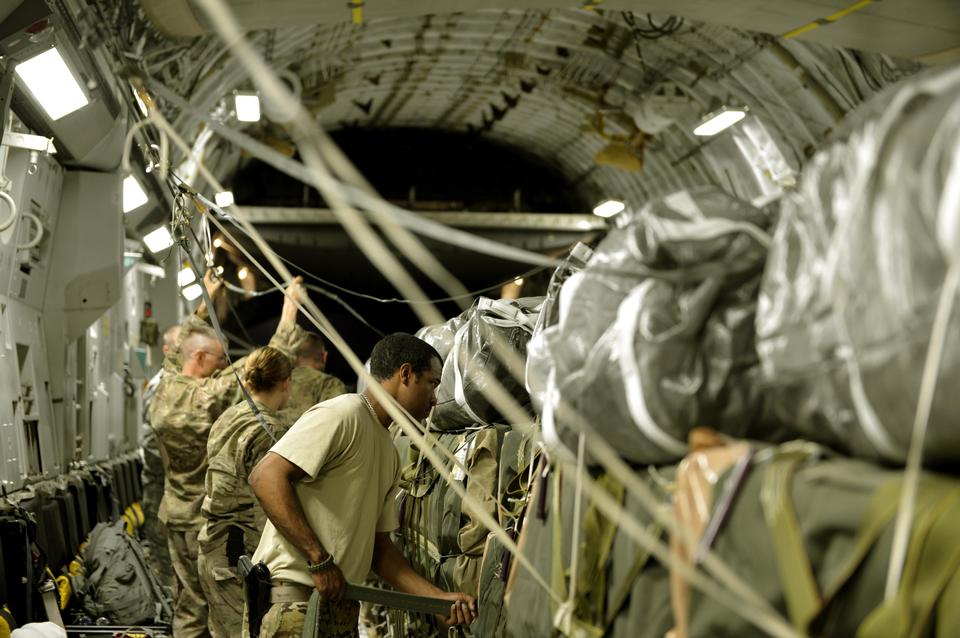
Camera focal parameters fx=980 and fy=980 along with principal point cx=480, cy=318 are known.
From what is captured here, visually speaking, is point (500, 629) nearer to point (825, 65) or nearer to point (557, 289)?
point (557, 289)

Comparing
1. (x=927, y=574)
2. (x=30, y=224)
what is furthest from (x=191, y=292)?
(x=927, y=574)

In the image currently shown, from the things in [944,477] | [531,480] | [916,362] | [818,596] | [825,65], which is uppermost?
[825,65]

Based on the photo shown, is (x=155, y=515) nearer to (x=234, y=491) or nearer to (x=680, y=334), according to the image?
(x=234, y=491)

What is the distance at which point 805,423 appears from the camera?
5.24 feet

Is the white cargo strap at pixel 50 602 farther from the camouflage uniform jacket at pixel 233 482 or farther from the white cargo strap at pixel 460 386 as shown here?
the white cargo strap at pixel 460 386

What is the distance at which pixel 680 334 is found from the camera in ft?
5.85

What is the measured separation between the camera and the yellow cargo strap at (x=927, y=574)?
132 centimetres

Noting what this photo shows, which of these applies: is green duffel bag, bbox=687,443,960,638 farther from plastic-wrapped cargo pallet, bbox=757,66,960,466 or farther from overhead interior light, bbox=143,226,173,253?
overhead interior light, bbox=143,226,173,253

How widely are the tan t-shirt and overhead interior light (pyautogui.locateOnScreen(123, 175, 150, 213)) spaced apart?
14.6 feet

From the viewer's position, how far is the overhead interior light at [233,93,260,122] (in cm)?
828

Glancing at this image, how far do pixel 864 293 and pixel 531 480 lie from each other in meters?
2.20

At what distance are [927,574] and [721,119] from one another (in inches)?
326

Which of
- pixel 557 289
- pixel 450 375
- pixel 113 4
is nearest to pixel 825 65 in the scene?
pixel 450 375

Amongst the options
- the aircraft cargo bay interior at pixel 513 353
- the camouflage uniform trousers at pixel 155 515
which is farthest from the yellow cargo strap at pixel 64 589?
the camouflage uniform trousers at pixel 155 515
